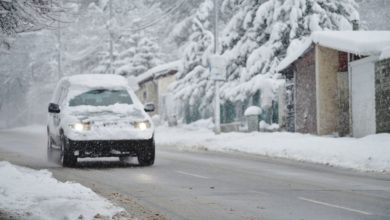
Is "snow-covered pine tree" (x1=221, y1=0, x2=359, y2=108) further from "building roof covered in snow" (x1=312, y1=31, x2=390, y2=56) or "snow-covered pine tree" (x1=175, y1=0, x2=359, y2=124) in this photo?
"building roof covered in snow" (x1=312, y1=31, x2=390, y2=56)

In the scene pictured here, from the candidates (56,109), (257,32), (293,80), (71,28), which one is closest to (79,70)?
(71,28)

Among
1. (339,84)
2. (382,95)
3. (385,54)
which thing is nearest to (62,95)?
(385,54)

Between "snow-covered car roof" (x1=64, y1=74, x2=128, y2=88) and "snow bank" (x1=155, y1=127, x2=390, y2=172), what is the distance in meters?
5.98

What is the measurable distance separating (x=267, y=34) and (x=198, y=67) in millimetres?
9328

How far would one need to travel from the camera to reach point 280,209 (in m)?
9.55

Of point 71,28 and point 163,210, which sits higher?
point 71,28

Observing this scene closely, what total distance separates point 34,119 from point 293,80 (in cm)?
6011

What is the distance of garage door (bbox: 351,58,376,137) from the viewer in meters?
24.1

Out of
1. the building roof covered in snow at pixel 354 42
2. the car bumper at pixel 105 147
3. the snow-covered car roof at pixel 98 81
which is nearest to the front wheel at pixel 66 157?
the car bumper at pixel 105 147

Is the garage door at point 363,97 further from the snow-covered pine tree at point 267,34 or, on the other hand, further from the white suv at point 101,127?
the white suv at point 101,127

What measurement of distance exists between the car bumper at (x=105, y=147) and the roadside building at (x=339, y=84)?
9.57 metres

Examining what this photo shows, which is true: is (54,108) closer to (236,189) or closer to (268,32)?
(236,189)

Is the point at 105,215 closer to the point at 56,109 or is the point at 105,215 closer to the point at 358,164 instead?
the point at 56,109

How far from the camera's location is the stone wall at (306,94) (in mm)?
28703
